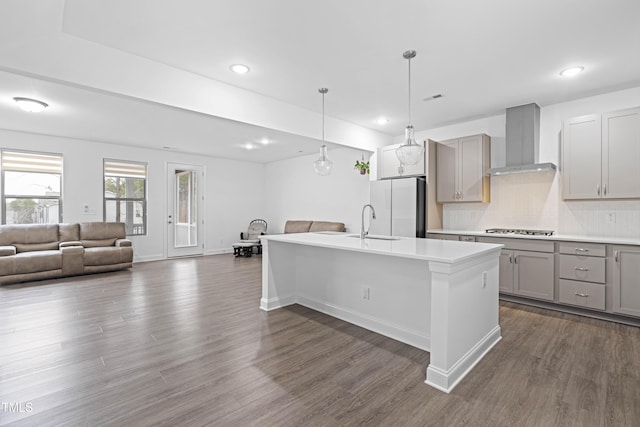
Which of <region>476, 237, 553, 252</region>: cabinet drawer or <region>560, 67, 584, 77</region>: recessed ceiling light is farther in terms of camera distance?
<region>476, 237, 553, 252</region>: cabinet drawer

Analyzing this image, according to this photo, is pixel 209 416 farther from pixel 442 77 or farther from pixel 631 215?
pixel 631 215

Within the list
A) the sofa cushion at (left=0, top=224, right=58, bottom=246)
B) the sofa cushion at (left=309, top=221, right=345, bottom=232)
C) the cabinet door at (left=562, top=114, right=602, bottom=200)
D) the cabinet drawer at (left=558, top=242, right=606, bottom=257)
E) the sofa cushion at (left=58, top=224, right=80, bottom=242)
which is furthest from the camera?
the sofa cushion at (left=309, top=221, right=345, bottom=232)

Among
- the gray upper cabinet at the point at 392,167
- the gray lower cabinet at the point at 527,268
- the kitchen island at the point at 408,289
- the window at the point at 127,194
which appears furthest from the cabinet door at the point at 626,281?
the window at the point at 127,194

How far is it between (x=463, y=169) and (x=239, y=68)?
3498 mm

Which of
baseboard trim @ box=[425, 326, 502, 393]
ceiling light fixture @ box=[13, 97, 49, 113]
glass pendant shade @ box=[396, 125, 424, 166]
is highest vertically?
ceiling light fixture @ box=[13, 97, 49, 113]

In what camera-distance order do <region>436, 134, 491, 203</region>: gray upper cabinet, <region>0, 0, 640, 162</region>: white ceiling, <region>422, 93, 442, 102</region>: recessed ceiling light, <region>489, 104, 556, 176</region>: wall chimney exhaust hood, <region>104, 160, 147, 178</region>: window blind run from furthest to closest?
1. <region>104, 160, 147, 178</region>: window blind
2. <region>436, 134, 491, 203</region>: gray upper cabinet
3. <region>489, 104, 556, 176</region>: wall chimney exhaust hood
4. <region>422, 93, 442, 102</region>: recessed ceiling light
5. <region>0, 0, 640, 162</region>: white ceiling

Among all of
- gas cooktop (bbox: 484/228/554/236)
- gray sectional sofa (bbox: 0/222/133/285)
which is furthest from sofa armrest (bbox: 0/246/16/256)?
gas cooktop (bbox: 484/228/554/236)

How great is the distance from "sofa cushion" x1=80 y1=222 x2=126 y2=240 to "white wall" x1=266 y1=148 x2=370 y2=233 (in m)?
3.81

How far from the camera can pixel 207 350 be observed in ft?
8.55

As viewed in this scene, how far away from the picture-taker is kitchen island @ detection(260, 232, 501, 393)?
2109mm

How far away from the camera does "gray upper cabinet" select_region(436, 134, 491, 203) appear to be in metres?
4.52

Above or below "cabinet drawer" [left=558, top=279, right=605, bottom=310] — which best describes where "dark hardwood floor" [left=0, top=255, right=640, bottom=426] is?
below

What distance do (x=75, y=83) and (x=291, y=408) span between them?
120 inches

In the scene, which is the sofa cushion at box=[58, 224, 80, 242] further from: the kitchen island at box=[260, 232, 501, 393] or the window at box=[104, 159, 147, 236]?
the kitchen island at box=[260, 232, 501, 393]
